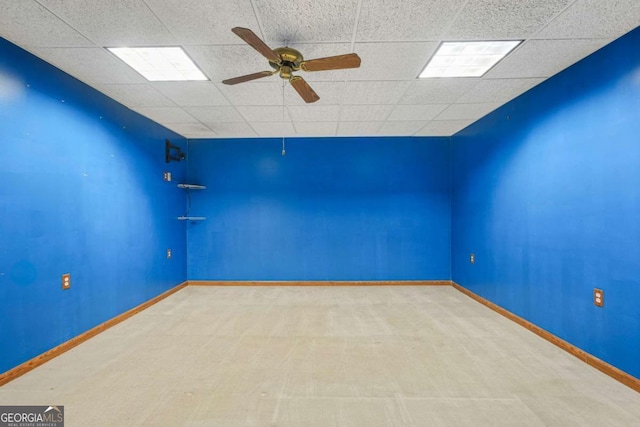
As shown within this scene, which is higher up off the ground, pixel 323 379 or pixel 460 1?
pixel 460 1

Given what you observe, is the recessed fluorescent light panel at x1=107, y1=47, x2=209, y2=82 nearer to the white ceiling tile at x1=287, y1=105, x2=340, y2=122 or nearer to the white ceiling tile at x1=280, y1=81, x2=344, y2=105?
the white ceiling tile at x1=280, y1=81, x2=344, y2=105

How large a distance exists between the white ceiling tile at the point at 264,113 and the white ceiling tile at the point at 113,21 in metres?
1.29

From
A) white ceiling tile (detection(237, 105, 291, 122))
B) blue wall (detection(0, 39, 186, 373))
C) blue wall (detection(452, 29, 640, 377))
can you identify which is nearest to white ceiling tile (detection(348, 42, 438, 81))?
white ceiling tile (detection(237, 105, 291, 122))

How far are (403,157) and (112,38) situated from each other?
4033 millimetres

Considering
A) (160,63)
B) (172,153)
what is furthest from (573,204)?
(172,153)

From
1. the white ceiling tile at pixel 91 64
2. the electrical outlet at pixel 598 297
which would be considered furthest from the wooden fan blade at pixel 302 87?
the electrical outlet at pixel 598 297

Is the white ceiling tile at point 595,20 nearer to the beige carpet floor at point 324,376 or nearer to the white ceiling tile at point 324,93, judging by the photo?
the white ceiling tile at point 324,93

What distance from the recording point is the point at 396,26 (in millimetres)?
1868

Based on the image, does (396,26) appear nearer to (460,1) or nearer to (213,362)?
(460,1)

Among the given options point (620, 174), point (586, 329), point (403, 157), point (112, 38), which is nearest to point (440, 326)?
point (586, 329)

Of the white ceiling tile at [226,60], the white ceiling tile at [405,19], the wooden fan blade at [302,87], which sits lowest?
the wooden fan blade at [302,87]

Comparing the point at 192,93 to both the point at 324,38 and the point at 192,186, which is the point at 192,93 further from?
the point at 192,186

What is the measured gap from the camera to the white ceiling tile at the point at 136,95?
2.76 m

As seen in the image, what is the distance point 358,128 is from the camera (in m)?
4.17
